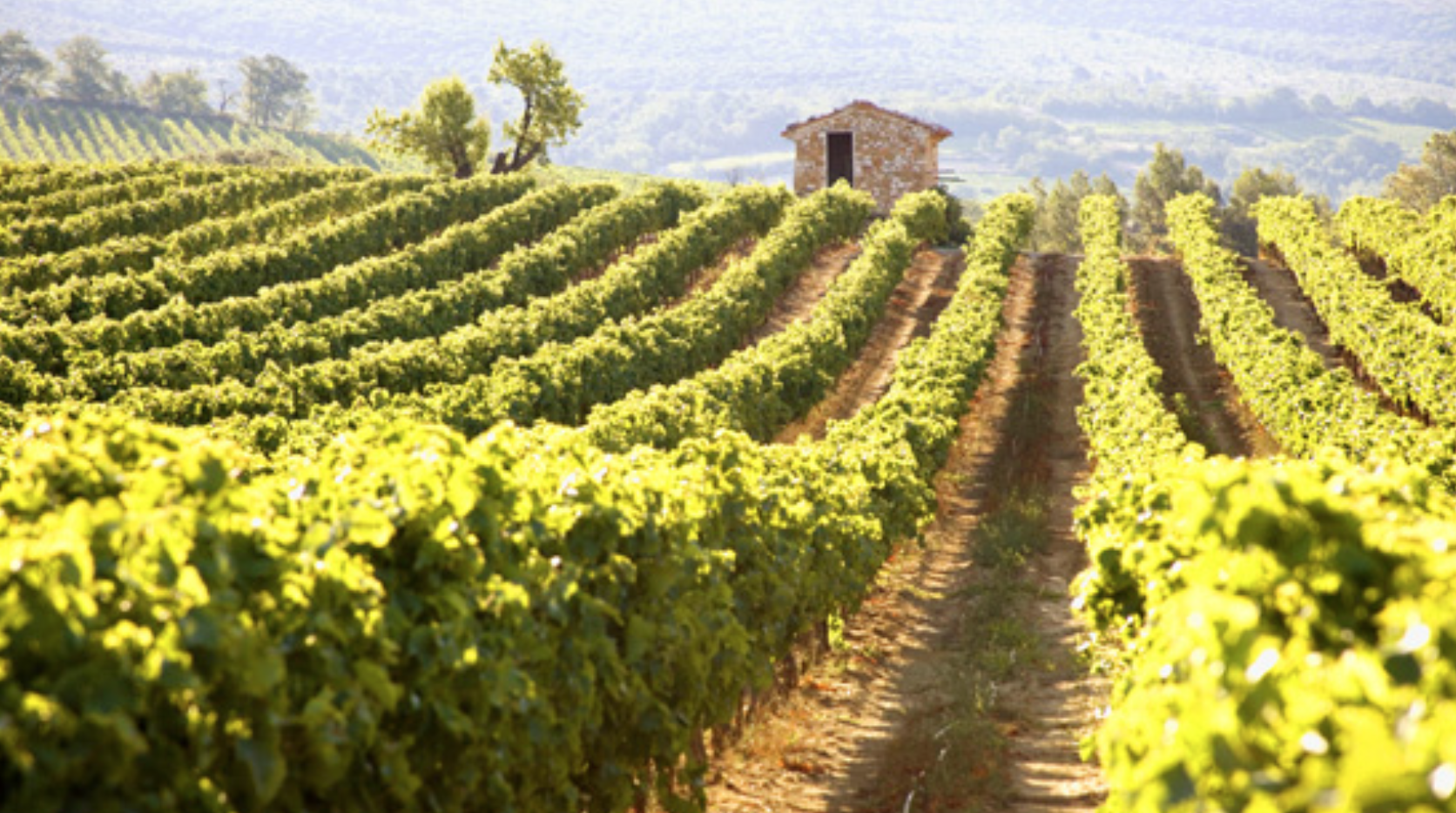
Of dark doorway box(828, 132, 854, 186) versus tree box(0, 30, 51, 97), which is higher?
tree box(0, 30, 51, 97)

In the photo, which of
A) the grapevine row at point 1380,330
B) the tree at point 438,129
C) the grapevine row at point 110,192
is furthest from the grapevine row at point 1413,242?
the tree at point 438,129

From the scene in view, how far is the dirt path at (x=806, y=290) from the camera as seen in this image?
40188 millimetres

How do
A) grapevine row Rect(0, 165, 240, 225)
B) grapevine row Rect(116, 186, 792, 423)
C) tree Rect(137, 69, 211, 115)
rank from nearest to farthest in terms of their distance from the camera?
1. grapevine row Rect(116, 186, 792, 423)
2. grapevine row Rect(0, 165, 240, 225)
3. tree Rect(137, 69, 211, 115)

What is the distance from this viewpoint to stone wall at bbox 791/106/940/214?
6156 cm

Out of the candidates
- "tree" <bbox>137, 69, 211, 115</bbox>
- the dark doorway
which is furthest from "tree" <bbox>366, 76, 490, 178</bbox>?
"tree" <bbox>137, 69, 211, 115</bbox>

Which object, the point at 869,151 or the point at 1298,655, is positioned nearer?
the point at 1298,655

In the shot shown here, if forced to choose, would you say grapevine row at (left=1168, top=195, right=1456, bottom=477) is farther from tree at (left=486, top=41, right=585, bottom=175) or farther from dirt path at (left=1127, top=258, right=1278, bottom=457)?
tree at (left=486, top=41, right=585, bottom=175)

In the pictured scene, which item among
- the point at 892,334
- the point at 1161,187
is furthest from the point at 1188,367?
the point at 1161,187

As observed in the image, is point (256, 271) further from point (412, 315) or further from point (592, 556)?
point (592, 556)

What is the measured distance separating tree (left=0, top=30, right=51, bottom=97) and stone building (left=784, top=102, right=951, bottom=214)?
12500 centimetres

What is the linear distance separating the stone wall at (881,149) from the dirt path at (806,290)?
822cm

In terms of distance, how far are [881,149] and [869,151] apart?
52 centimetres

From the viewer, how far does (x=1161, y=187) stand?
10438 cm

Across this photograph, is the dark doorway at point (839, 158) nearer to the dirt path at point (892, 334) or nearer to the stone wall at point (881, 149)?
the stone wall at point (881, 149)
